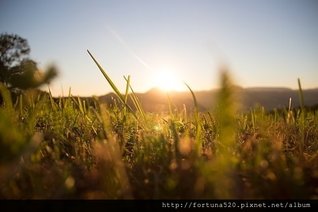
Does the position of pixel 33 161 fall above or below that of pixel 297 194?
above

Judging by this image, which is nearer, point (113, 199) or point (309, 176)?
point (113, 199)

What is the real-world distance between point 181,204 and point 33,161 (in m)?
0.72

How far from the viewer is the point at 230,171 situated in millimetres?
1533

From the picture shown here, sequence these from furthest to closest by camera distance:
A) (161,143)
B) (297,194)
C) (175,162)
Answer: (161,143) < (175,162) < (297,194)

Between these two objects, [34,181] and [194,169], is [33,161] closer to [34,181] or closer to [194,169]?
[34,181]

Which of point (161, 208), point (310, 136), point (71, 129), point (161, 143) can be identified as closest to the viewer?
point (161, 208)

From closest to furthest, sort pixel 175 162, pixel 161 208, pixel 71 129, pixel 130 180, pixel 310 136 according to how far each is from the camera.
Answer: pixel 161 208 → pixel 130 180 → pixel 175 162 → pixel 71 129 → pixel 310 136

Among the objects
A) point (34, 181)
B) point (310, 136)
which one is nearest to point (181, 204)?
point (34, 181)

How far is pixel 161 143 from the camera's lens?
5.95ft

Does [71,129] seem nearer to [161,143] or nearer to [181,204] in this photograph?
[161,143]

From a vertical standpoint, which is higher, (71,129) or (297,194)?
(71,129)

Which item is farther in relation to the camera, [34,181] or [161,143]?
[161,143]

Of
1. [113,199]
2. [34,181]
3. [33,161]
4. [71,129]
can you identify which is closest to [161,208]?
[113,199]

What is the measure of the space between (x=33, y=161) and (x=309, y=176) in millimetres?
1270
